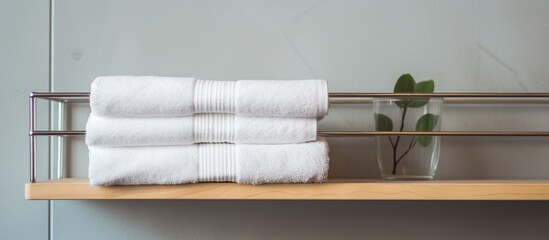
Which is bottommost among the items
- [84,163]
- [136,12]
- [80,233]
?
[80,233]

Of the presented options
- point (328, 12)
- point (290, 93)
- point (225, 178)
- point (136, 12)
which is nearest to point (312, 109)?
point (290, 93)

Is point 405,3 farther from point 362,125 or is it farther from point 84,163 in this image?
point 84,163

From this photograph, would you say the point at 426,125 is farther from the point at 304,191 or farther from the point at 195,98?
the point at 195,98

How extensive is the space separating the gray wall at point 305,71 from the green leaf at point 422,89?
0.28 feet

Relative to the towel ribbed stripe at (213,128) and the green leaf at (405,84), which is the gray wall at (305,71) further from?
the towel ribbed stripe at (213,128)

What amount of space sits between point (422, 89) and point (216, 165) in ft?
1.05

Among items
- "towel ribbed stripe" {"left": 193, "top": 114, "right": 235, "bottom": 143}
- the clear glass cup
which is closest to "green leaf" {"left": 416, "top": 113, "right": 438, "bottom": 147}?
the clear glass cup

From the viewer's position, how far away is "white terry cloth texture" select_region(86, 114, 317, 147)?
31.0 inches

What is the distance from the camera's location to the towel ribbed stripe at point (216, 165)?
797 mm

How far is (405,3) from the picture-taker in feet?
3.28

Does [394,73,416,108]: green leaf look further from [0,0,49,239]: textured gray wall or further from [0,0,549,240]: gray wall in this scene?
[0,0,49,239]: textured gray wall

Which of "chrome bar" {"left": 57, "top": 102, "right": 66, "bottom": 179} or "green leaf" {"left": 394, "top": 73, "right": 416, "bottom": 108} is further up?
"green leaf" {"left": 394, "top": 73, "right": 416, "bottom": 108}

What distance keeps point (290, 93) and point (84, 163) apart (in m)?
0.37

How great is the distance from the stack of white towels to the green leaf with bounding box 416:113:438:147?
0.16 meters
